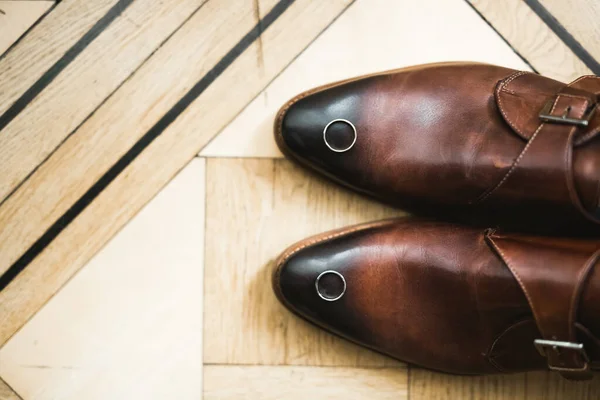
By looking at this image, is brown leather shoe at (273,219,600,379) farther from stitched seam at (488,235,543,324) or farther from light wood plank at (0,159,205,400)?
light wood plank at (0,159,205,400)

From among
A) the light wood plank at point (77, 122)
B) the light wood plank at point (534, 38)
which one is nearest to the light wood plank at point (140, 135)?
the light wood plank at point (77, 122)

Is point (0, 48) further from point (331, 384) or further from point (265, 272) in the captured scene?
point (331, 384)

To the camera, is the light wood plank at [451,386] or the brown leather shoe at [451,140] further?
the light wood plank at [451,386]

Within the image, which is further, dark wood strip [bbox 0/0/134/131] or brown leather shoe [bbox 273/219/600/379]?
dark wood strip [bbox 0/0/134/131]

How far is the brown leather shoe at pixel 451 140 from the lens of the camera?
2.42 feet

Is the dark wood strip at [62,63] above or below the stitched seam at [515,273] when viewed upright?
above

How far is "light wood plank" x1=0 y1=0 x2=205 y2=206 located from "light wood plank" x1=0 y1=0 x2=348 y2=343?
2 centimetres

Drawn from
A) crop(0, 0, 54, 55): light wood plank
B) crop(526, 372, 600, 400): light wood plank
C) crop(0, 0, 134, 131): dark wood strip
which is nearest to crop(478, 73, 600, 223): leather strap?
crop(526, 372, 600, 400): light wood plank

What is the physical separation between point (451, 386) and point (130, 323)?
461 mm

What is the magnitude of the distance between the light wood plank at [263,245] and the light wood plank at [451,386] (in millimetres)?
48

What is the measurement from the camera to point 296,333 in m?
0.87

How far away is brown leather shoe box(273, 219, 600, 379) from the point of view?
746mm

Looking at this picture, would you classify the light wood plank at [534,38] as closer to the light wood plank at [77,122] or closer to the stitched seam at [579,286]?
the stitched seam at [579,286]

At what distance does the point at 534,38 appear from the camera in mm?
856
